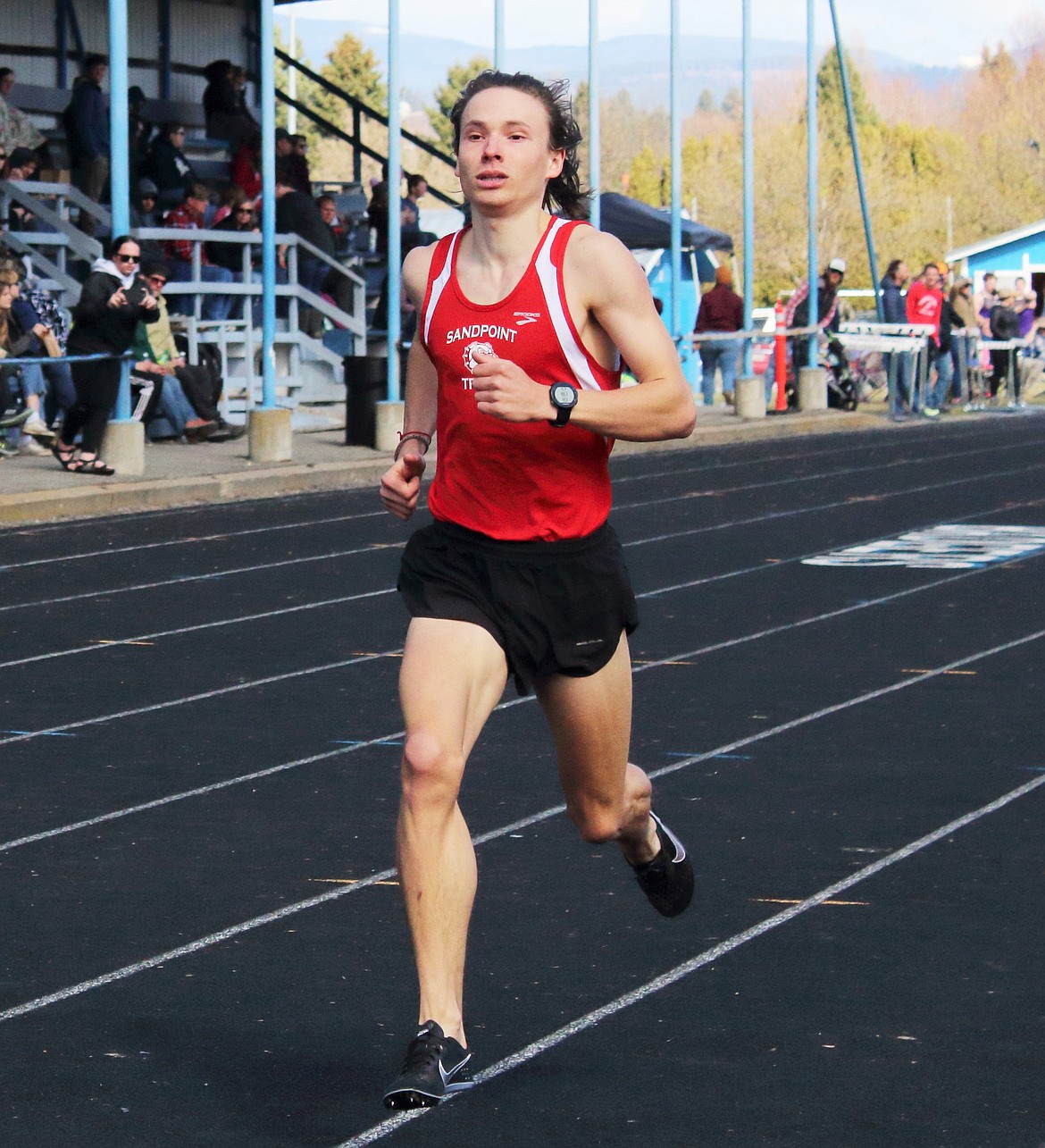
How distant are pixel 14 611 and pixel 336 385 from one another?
15447 mm

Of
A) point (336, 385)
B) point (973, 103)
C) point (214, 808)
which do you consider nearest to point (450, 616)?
point (214, 808)

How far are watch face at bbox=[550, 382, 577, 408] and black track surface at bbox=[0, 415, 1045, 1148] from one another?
52.8 inches

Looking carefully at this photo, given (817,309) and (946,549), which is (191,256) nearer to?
(817,309)

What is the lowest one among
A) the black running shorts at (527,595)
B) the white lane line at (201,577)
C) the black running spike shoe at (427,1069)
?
the black running spike shoe at (427,1069)

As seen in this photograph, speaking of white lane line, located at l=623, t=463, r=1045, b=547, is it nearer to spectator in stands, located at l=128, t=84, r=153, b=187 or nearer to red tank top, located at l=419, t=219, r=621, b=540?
red tank top, located at l=419, t=219, r=621, b=540

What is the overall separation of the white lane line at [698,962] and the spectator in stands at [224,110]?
2257 cm

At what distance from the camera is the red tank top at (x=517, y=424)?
498 centimetres

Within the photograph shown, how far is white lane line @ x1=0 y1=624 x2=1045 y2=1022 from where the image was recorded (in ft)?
17.9

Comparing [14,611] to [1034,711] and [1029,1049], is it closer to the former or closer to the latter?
[1034,711]

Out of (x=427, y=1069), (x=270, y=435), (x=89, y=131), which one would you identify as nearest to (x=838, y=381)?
(x=89, y=131)

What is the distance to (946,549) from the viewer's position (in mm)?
14828

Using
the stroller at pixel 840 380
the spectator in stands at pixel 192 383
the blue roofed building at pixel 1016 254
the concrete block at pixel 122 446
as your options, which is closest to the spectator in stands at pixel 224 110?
the spectator in stands at pixel 192 383

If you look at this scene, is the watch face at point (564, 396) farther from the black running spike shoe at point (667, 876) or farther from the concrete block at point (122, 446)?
the concrete block at point (122, 446)

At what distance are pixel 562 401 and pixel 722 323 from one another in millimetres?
25890
